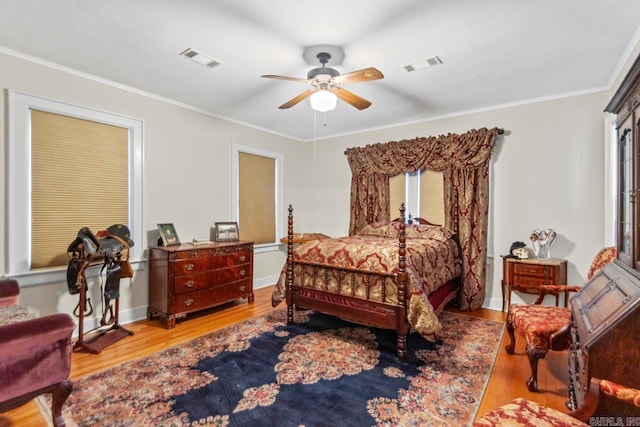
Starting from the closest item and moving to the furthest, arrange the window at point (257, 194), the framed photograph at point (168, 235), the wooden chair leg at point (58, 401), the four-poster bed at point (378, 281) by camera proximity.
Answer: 1. the wooden chair leg at point (58, 401)
2. the four-poster bed at point (378, 281)
3. the framed photograph at point (168, 235)
4. the window at point (257, 194)

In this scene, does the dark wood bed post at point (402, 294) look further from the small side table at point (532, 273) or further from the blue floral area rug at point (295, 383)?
the small side table at point (532, 273)

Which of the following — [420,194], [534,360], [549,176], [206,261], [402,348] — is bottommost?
[402,348]

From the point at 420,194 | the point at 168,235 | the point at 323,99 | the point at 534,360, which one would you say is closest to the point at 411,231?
the point at 420,194

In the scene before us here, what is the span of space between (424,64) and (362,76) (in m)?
0.90

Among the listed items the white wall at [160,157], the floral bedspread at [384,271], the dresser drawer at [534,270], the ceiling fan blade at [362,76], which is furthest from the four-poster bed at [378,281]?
the white wall at [160,157]

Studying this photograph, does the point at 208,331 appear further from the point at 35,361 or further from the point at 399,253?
the point at 399,253

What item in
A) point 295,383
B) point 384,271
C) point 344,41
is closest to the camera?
point 295,383

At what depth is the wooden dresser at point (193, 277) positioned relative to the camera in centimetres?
349

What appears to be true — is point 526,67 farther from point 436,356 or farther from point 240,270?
point 240,270

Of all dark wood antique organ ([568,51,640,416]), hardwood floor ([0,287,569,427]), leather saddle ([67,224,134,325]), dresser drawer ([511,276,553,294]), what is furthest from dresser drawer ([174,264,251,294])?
dark wood antique organ ([568,51,640,416])

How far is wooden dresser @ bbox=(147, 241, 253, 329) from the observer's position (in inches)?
137

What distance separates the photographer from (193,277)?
12.0ft

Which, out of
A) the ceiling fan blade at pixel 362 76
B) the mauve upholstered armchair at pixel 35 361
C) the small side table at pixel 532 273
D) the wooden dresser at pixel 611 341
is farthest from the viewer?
the small side table at pixel 532 273

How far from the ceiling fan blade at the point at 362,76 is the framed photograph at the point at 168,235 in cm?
270
